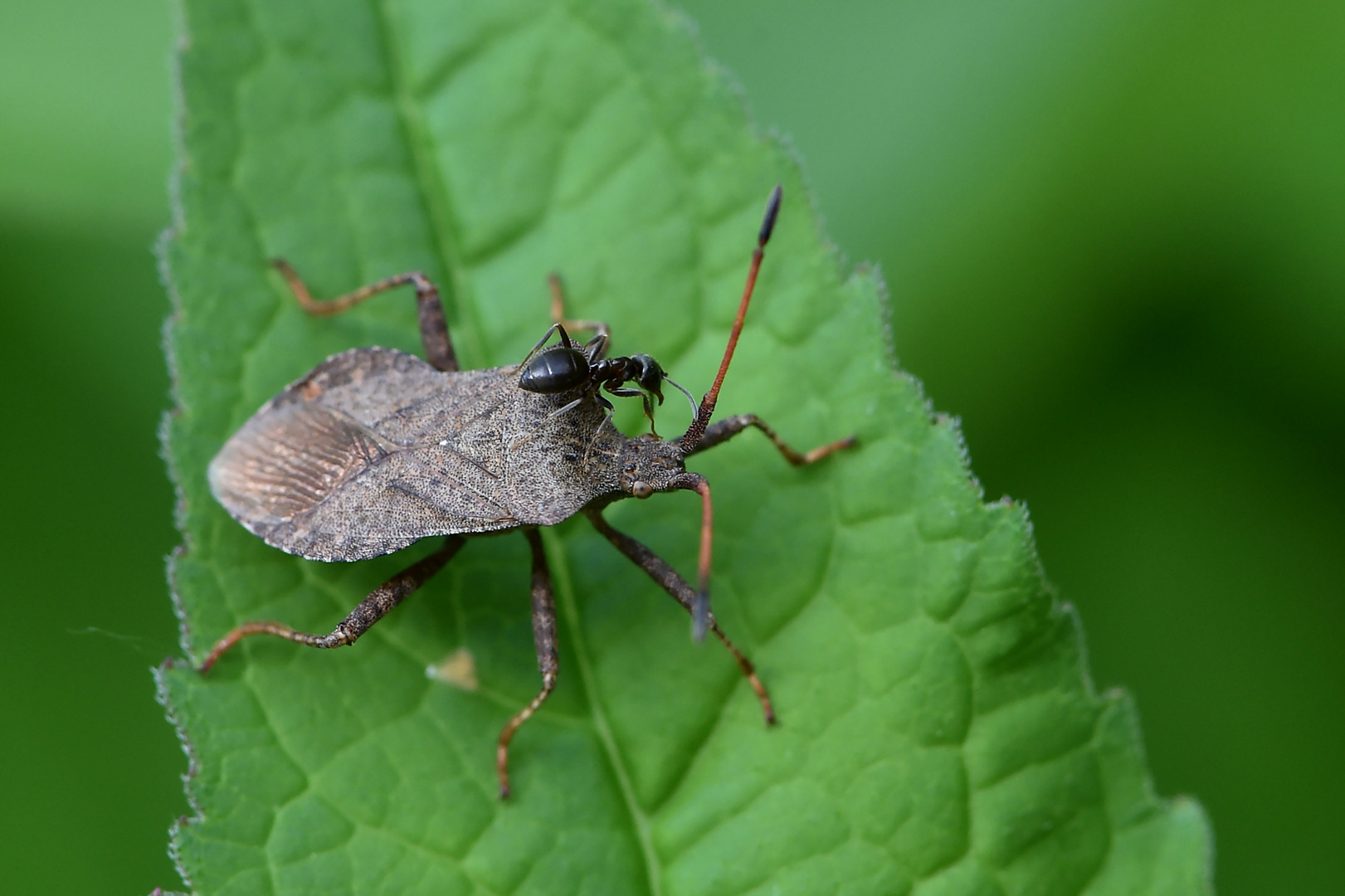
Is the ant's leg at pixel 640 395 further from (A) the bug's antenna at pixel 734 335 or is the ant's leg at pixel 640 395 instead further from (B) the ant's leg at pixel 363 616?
(B) the ant's leg at pixel 363 616

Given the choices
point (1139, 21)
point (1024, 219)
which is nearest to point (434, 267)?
point (1024, 219)

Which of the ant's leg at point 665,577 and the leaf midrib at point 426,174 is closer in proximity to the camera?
the ant's leg at point 665,577

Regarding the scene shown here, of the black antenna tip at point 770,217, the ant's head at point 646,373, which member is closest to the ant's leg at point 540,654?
the ant's head at point 646,373

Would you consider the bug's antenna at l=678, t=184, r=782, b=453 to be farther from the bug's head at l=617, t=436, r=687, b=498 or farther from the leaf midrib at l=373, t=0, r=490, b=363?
Result: the leaf midrib at l=373, t=0, r=490, b=363

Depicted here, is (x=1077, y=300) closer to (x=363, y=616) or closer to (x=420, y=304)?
(x=420, y=304)

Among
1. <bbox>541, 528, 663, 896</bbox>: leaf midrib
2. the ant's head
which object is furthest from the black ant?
<bbox>541, 528, 663, 896</bbox>: leaf midrib

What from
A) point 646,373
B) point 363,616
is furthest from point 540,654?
point 646,373

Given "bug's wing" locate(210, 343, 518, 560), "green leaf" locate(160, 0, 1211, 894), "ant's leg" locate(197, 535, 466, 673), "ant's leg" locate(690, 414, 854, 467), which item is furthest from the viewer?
"bug's wing" locate(210, 343, 518, 560)

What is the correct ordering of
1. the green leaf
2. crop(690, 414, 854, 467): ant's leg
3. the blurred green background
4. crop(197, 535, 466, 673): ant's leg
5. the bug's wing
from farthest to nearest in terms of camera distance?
1. the blurred green background
2. the bug's wing
3. crop(690, 414, 854, 467): ant's leg
4. crop(197, 535, 466, 673): ant's leg
5. the green leaf
